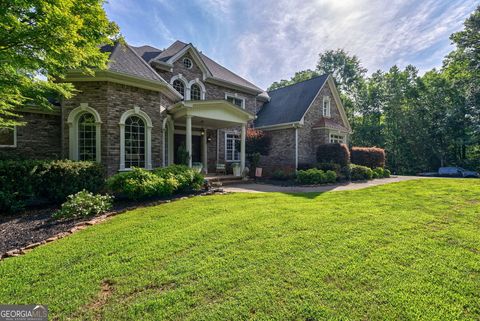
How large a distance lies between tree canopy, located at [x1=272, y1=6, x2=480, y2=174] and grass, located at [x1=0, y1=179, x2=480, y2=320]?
980 inches

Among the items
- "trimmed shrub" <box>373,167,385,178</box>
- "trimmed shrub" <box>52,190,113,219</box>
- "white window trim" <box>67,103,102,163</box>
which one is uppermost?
"white window trim" <box>67,103,102,163</box>

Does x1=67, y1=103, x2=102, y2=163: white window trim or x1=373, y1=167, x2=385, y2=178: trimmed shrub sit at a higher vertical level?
x1=67, y1=103, x2=102, y2=163: white window trim

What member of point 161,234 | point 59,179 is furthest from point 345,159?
point 59,179

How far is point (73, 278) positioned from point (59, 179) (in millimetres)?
5133

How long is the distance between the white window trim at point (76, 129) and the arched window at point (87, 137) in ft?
0.42

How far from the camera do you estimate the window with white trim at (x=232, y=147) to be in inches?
627

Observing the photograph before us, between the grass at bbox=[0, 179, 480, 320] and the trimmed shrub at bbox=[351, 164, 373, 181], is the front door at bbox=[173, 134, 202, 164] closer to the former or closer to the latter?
the grass at bbox=[0, 179, 480, 320]

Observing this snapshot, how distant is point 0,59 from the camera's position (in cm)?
471

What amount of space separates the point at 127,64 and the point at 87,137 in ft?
11.8

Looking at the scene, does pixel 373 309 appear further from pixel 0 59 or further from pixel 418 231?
pixel 0 59

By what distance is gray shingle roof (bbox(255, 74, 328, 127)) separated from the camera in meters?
16.6

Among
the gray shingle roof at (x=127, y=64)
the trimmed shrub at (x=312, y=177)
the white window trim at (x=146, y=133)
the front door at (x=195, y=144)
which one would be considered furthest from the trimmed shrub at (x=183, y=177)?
the trimmed shrub at (x=312, y=177)

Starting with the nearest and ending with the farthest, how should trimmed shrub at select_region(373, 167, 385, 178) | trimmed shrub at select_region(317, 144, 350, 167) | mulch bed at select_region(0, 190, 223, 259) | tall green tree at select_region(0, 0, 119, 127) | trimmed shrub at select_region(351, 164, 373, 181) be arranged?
mulch bed at select_region(0, 190, 223, 259)
tall green tree at select_region(0, 0, 119, 127)
trimmed shrub at select_region(351, 164, 373, 181)
trimmed shrub at select_region(317, 144, 350, 167)
trimmed shrub at select_region(373, 167, 385, 178)

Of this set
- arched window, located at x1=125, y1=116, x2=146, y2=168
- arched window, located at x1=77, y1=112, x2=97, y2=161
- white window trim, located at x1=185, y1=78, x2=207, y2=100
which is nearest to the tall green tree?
arched window, located at x1=77, y1=112, x2=97, y2=161
